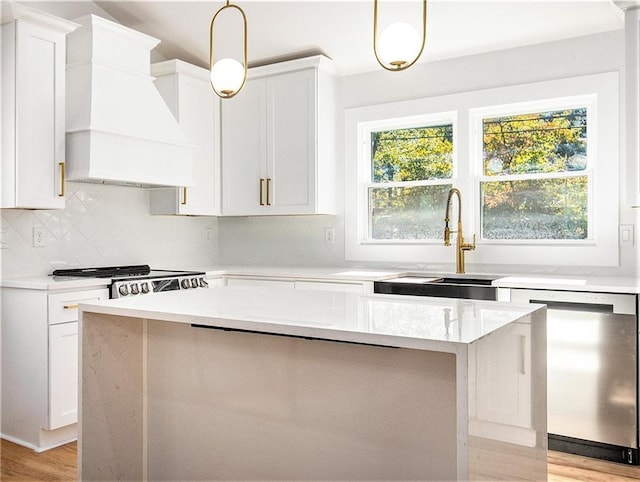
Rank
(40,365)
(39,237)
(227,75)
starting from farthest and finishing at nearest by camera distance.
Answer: (39,237) → (40,365) → (227,75)

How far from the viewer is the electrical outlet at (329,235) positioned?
455cm

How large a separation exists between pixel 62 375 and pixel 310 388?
184 cm

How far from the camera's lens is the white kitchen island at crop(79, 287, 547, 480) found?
156cm

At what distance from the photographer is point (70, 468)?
2924mm

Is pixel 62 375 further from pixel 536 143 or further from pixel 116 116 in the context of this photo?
pixel 536 143

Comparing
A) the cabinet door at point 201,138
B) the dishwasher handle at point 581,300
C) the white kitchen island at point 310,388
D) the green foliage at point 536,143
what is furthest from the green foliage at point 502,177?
the white kitchen island at point 310,388

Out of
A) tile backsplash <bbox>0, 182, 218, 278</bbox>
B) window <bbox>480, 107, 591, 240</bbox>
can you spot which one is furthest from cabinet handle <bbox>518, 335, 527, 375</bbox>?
tile backsplash <bbox>0, 182, 218, 278</bbox>

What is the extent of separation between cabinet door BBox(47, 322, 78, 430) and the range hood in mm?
914

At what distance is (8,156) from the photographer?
128 inches

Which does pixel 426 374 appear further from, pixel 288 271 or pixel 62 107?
pixel 62 107

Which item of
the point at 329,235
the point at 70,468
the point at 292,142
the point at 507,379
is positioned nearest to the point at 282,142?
the point at 292,142

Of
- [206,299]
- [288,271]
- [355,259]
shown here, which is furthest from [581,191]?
[206,299]

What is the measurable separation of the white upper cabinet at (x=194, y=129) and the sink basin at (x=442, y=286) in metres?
1.63

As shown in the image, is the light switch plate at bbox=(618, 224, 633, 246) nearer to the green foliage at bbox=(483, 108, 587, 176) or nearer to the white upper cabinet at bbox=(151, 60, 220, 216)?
the green foliage at bbox=(483, 108, 587, 176)
